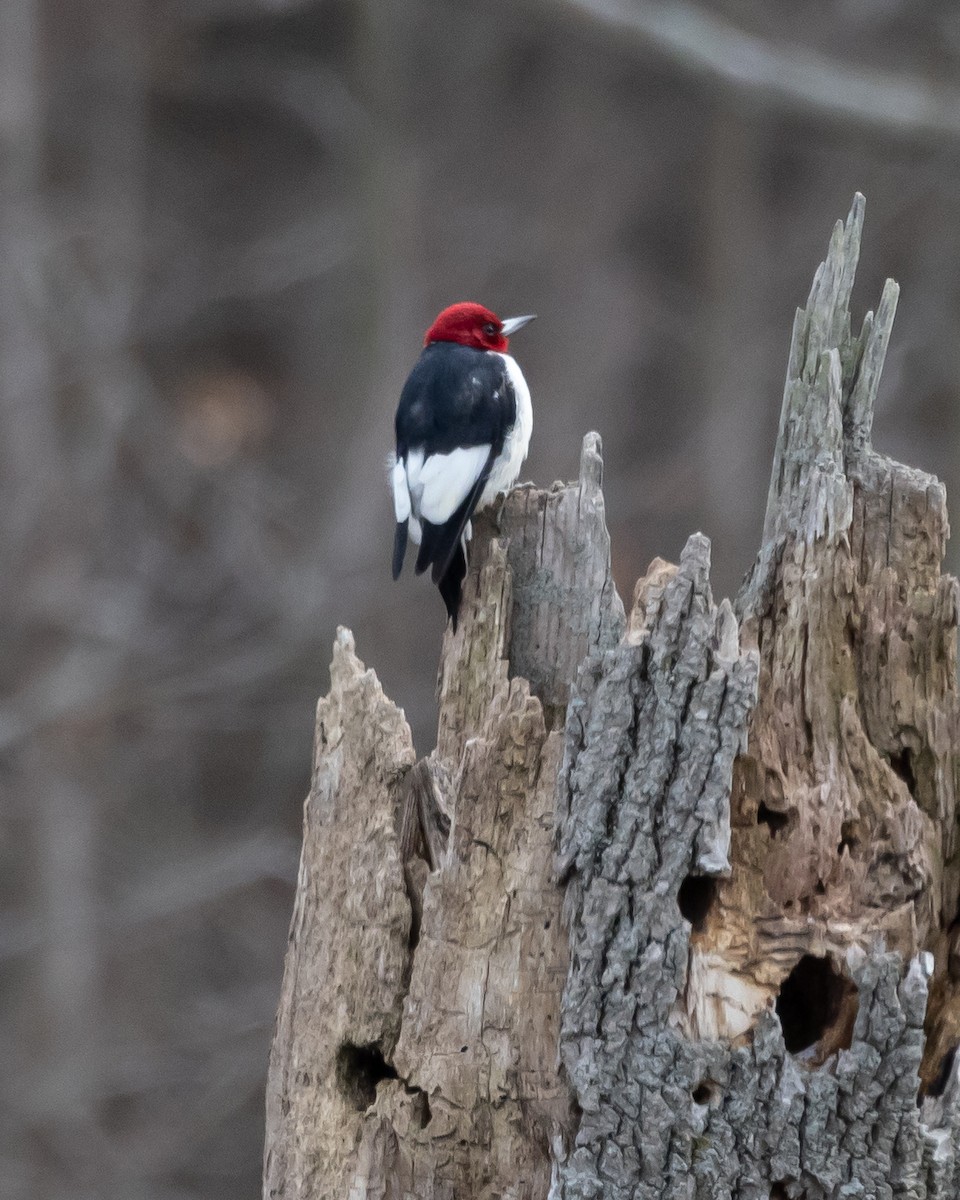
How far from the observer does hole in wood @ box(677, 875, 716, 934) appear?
2.69 m

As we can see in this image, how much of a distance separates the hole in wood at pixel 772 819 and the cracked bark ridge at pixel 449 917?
0.37m

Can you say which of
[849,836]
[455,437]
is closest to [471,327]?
[455,437]

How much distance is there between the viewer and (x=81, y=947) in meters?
8.66

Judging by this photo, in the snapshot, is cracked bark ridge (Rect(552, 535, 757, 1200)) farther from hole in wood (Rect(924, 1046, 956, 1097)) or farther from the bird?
the bird

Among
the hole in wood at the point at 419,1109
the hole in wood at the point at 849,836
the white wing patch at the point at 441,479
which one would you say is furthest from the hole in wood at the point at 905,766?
the white wing patch at the point at 441,479

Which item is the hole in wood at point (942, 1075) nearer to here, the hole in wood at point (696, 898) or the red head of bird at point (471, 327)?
the hole in wood at point (696, 898)

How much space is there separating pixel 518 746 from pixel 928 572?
2.71 ft

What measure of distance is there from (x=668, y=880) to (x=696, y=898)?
12 centimetres

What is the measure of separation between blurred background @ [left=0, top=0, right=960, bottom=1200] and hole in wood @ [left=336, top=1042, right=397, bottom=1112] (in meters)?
4.28

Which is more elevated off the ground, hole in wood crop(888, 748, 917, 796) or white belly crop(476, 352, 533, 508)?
white belly crop(476, 352, 533, 508)

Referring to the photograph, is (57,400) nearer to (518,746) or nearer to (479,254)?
(479,254)

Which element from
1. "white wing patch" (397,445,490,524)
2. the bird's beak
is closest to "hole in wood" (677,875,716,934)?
"white wing patch" (397,445,490,524)

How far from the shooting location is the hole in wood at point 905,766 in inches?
115

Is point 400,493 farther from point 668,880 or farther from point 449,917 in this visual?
point 668,880
